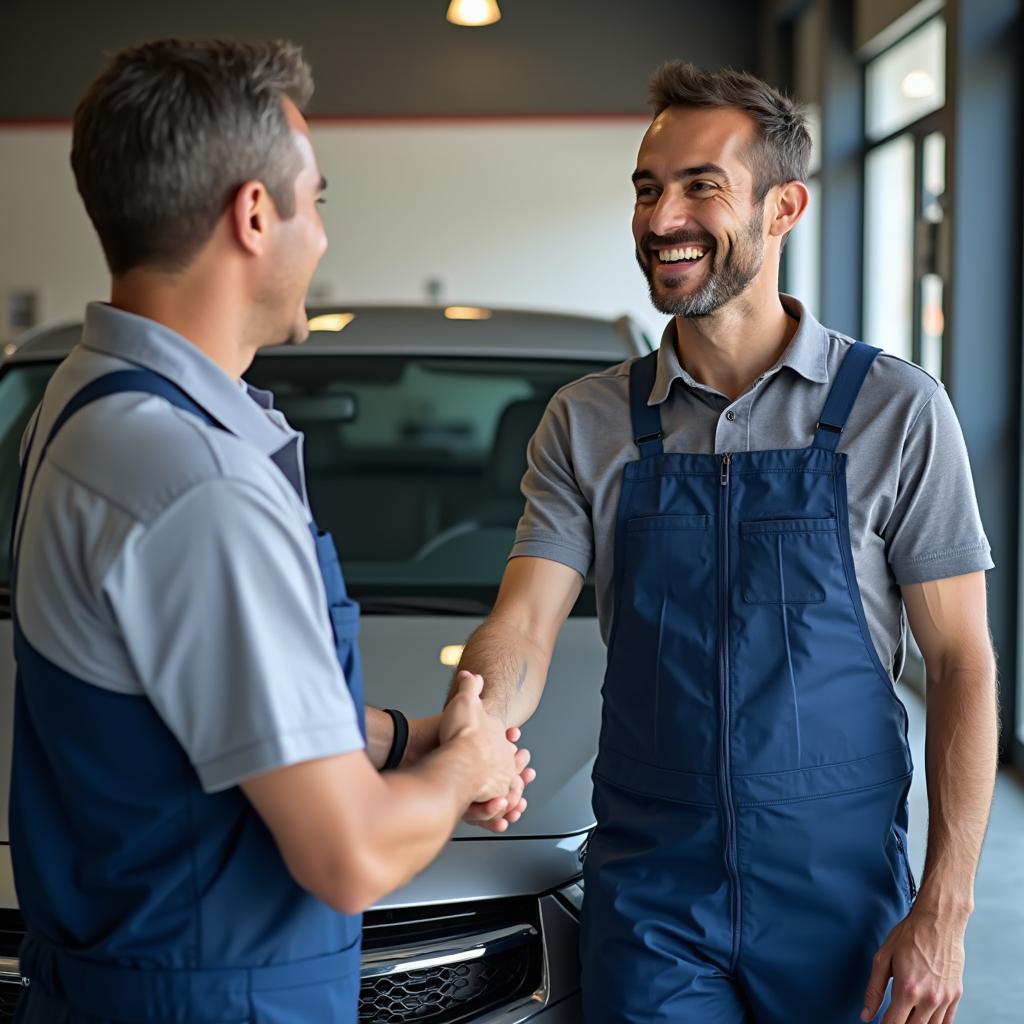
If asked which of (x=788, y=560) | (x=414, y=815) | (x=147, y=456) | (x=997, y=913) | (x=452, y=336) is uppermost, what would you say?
(x=452, y=336)

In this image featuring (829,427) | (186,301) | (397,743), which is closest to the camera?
(186,301)

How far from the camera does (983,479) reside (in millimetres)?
4570

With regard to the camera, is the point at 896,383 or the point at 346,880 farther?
the point at 896,383

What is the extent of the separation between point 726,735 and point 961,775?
10.6 inches

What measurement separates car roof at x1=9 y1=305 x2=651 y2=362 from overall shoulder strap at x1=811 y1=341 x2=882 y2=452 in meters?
1.21

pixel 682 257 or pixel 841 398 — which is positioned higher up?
pixel 682 257

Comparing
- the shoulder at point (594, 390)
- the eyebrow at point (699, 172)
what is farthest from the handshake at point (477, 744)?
the eyebrow at point (699, 172)

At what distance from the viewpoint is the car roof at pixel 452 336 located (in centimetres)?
295

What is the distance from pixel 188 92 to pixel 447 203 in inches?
315

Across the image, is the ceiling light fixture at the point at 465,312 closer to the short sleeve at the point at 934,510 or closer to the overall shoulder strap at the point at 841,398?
the overall shoulder strap at the point at 841,398

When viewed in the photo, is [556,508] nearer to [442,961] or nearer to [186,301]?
[442,961]

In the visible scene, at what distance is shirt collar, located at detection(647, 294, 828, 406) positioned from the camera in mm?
1667

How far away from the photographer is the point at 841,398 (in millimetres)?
1640

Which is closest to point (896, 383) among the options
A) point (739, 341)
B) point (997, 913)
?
point (739, 341)
